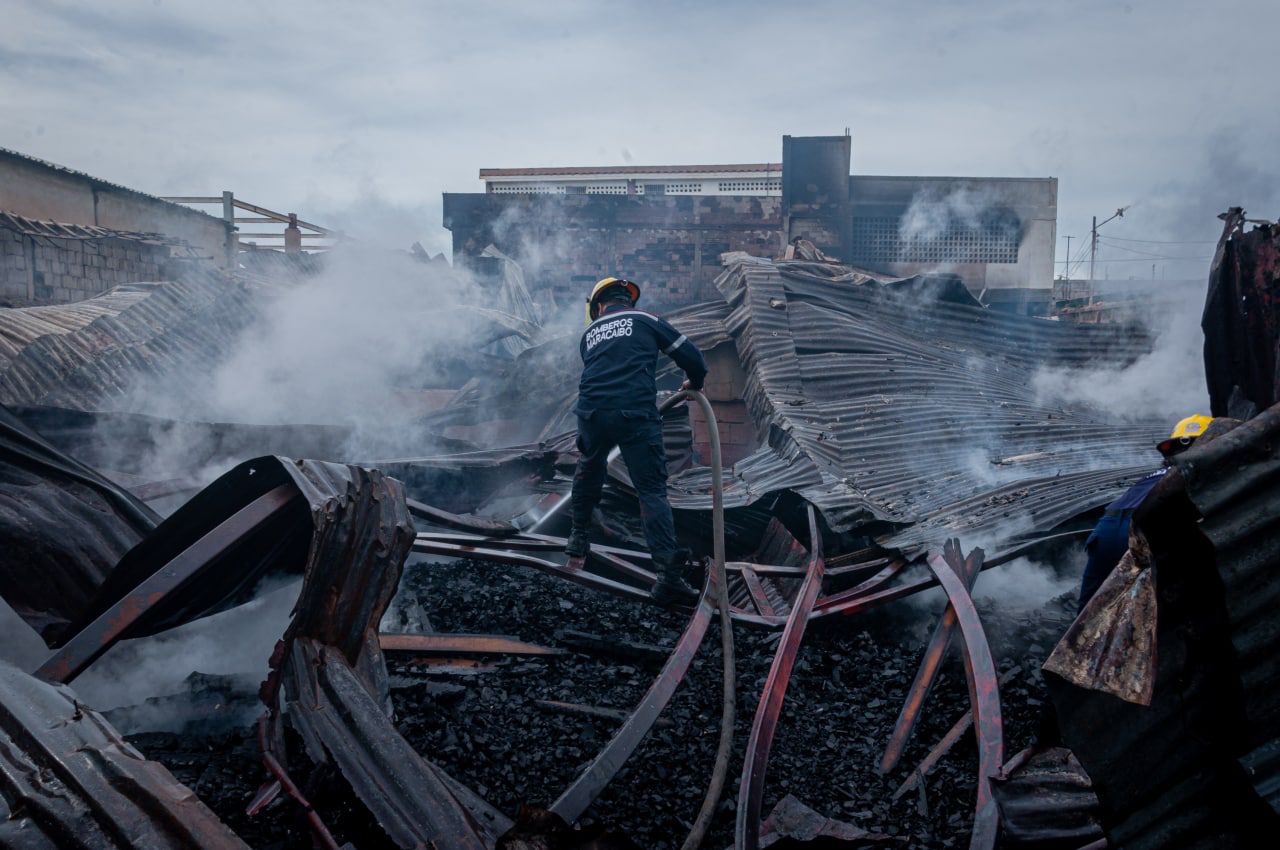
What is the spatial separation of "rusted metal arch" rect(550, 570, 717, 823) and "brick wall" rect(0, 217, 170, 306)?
11555 mm

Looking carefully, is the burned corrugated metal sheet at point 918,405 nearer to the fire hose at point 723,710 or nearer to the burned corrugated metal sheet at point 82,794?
the fire hose at point 723,710

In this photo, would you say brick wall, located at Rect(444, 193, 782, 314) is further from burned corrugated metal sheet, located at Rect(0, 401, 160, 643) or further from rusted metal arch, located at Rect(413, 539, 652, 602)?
burned corrugated metal sheet, located at Rect(0, 401, 160, 643)

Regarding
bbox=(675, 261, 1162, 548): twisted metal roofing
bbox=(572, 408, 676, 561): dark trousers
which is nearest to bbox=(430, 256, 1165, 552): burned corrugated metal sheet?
bbox=(675, 261, 1162, 548): twisted metal roofing

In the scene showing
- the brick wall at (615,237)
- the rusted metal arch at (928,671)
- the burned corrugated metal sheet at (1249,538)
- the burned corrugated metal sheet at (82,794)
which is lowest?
the rusted metal arch at (928,671)

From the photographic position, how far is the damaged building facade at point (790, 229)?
1802cm

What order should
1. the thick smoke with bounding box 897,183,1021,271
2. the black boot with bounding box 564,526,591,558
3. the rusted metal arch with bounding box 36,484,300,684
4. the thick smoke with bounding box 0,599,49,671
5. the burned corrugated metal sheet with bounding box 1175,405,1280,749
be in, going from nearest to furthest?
the burned corrugated metal sheet with bounding box 1175,405,1280,749 → the rusted metal arch with bounding box 36,484,300,684 → the thick smoke with bounding box 0,599,49,671 → the black boot with bounding box 564,526,591,558 → the thick smoke with bounding box 897,183,1021,271

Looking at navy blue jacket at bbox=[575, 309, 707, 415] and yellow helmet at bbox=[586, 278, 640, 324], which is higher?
yellow helmet at bbox=[586, 278, 640, 324]

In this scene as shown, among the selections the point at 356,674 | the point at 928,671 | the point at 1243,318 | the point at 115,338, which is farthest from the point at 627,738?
the point at 115,338

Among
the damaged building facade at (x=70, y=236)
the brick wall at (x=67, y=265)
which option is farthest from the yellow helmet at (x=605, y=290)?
the damaged building facade at (x=70, y=236)

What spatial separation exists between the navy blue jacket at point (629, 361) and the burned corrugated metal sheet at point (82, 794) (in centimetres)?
318

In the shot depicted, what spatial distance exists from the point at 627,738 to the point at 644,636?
56.0 inches

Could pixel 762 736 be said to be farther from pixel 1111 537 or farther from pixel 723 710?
pixel 1111 537

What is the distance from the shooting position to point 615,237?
18.2m

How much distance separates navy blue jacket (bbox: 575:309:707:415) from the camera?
4.74 metres
